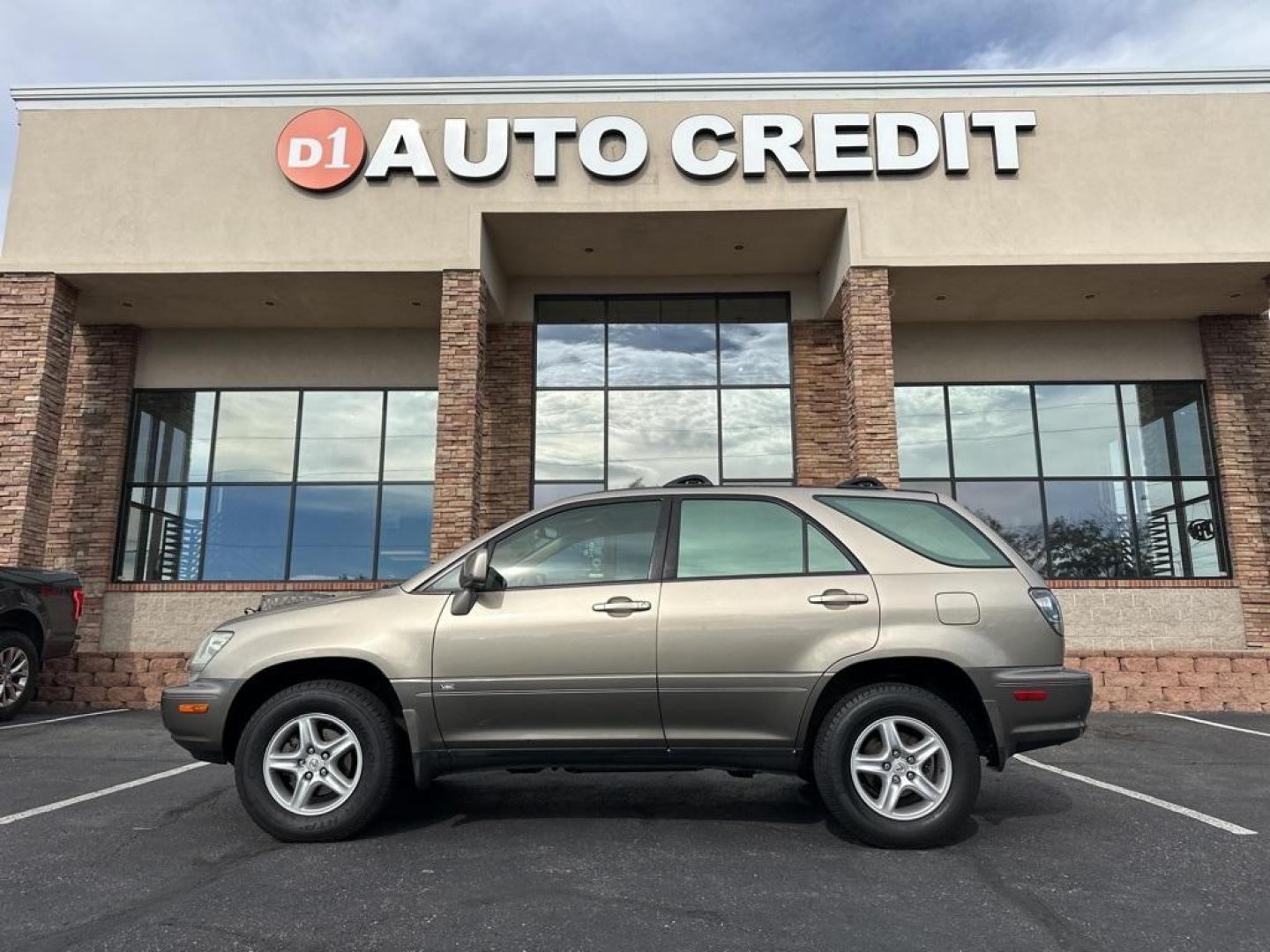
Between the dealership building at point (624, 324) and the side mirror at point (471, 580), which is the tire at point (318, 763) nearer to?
the side mirror at point (471, 580)

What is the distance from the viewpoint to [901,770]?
3930 millimetres

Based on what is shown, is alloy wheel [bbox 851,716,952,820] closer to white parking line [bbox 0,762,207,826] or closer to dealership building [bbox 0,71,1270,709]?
white parking line [bbox 0,762,207,826]

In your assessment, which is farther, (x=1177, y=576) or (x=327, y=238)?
(x=1177, y=576)

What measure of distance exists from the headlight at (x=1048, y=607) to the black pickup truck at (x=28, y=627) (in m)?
9.26

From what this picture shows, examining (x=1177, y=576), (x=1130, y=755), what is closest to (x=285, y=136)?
(x=1130, y=755)

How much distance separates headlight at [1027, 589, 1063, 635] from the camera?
4094 mm

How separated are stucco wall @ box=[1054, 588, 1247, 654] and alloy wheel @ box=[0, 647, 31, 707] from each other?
41.7ft

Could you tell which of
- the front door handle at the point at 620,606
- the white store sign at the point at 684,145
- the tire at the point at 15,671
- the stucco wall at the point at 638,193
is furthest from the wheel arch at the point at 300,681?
the white store sign at the point at 684,145

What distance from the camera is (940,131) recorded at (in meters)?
11.1

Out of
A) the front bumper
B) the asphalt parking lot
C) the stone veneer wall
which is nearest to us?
the asphalt parking lot

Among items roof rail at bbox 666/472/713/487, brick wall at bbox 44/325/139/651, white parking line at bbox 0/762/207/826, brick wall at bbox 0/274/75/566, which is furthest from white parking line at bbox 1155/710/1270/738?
brick wall at bbox 44/325/139/651

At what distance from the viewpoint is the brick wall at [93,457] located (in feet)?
40.9

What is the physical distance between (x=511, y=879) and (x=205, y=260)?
1026 centimetres

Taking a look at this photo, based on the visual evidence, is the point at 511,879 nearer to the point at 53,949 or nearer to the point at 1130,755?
the point at 53,949
